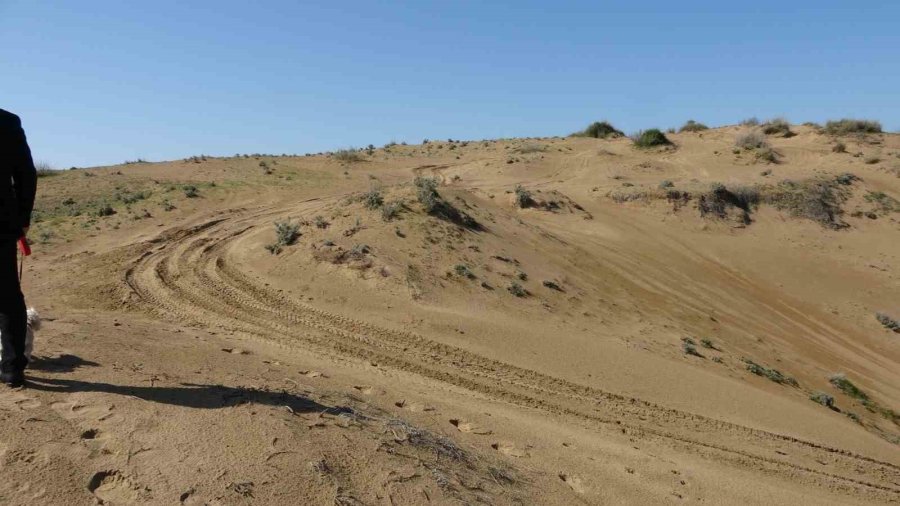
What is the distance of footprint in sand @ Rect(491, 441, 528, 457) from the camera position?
530 cm

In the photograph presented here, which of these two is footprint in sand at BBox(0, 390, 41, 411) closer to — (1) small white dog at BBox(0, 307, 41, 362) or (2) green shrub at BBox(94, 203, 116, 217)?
(1) small white dog at BBox(0, 307, 41, 362)

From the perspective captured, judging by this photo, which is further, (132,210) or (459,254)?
(132,210)

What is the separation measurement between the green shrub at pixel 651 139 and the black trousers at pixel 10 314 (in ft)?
87.8

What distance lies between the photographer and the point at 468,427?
5691mm

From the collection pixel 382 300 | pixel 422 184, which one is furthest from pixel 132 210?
pixel 382 300

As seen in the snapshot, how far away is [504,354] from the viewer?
836 cm

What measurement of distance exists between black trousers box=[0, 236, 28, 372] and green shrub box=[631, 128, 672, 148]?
87.8ft

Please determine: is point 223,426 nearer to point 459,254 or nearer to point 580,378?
point 580,378

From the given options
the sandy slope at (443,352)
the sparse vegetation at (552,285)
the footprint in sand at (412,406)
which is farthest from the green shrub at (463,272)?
the footprint in sand at (412,406)

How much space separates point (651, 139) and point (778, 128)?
739 centimetres

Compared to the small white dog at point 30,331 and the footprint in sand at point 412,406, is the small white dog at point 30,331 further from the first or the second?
the footprint in sand at point 412,406

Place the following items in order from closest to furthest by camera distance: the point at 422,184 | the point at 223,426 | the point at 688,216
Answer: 1. the point at 223,426
2. the point at 422,184
3. the point at 688,216

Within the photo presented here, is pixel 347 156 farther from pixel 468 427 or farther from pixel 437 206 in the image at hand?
pixel 468 427

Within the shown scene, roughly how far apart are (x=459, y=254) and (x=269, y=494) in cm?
823
